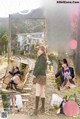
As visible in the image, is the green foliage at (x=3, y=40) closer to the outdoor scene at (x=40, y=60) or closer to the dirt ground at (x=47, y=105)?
the outdoor scene at (x=40, y=60)

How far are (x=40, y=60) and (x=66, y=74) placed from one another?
0.79 ft

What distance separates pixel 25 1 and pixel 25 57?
43 cm

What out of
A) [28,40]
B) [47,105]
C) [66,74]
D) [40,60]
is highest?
[28,40]

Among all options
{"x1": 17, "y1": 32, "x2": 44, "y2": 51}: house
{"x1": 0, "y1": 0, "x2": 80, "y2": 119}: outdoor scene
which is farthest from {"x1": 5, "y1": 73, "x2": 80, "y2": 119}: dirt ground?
{"x1": 17, "y1": 32, "x2": 44, "y2": 51}: house

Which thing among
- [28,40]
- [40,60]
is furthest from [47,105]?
[28,40]

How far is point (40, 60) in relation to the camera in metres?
2.45

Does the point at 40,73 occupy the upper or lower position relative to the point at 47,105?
upper

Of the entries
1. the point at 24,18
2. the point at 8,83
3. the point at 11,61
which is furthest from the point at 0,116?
the point at 24,18

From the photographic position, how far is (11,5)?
94.3 inches

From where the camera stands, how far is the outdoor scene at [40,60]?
2406 millimetres

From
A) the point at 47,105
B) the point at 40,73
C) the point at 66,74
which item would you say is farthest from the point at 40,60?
the point at 47,105

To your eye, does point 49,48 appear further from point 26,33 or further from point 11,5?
point 11,5

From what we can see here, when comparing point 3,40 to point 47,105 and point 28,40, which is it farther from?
point 47,105

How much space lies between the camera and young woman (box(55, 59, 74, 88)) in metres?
2.47
